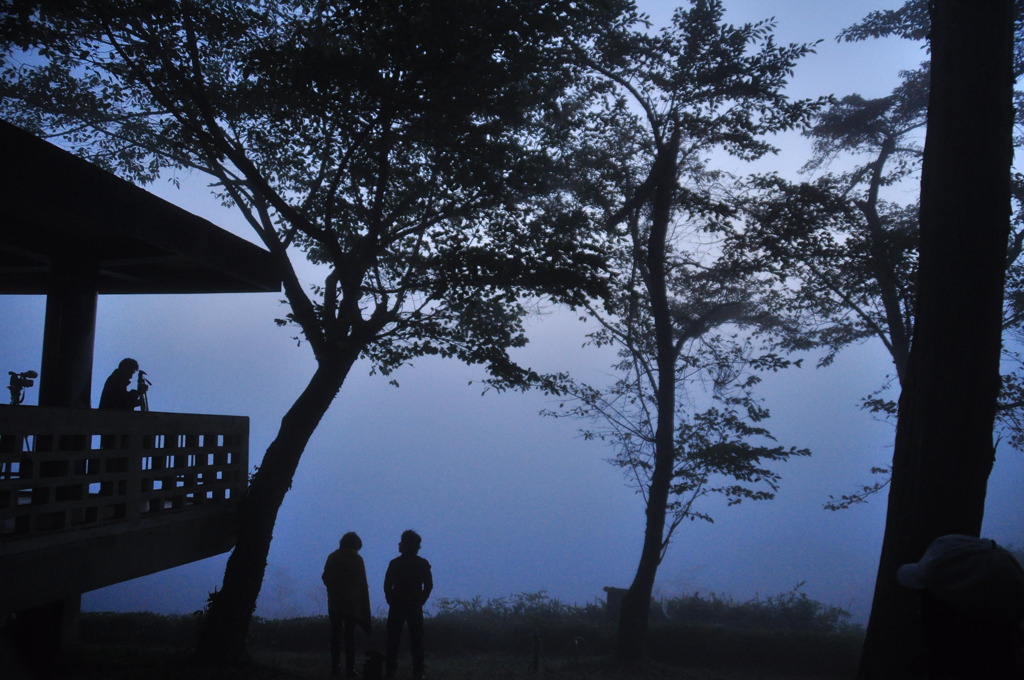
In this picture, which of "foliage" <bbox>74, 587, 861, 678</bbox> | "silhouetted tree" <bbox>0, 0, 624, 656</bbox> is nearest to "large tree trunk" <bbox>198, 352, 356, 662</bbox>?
"silhouetted tree" <bbox>0, 0, 624, 656</bbox>

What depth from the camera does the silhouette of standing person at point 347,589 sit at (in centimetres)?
924

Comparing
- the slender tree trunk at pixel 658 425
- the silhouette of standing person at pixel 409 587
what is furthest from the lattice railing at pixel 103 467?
the slender tree trunk at pixel 658 425

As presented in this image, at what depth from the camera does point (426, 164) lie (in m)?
10.6

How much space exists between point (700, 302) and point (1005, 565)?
13.2 metres

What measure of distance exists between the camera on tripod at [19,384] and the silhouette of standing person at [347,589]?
373 cm

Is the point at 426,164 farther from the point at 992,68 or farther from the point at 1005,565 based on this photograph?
the point at 1005,565

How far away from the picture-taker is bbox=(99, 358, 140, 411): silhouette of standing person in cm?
784

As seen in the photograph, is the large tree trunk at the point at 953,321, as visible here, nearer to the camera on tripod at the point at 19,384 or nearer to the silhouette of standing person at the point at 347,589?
the silhouette of standing person at the point at 347,589

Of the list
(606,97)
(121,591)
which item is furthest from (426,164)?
(121,591)

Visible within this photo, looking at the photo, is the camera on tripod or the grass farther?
the grass

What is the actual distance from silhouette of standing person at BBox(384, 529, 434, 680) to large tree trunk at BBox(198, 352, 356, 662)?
1700mm

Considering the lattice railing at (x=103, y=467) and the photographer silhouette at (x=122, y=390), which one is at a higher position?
the photographer silhouette at (x=122, y=390)

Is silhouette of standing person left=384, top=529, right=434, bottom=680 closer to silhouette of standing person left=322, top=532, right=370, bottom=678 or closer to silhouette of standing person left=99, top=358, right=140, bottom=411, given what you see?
silhouette of standing person left=322, top=532, right=370, bottom=678

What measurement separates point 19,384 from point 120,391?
108 centimetres
